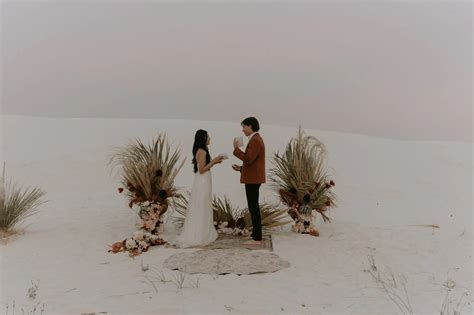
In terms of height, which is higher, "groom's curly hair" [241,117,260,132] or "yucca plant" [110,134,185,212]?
"groom's curly hair" [241,117,260,132]

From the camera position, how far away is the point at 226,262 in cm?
641

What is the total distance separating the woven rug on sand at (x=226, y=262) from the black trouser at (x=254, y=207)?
0.51m

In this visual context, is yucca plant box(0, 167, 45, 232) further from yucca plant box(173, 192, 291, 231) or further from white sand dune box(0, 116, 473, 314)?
yucca plant box(173, 192, 291, 231)

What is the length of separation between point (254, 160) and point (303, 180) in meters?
1.46

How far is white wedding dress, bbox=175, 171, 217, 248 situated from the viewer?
23.6 ft

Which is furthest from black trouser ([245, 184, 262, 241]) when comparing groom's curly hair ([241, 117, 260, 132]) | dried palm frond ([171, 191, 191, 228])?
dried palm frond ([171, 191, 191, 228])

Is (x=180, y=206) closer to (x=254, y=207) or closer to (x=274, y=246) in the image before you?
(x=254, y=207)

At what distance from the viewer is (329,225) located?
926 centimetres

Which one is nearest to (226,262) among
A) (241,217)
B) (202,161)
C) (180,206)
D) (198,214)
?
(198,214)

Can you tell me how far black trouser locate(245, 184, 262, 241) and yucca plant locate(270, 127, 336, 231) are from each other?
101 centimetres

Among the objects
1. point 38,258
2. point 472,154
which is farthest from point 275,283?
point 472,154

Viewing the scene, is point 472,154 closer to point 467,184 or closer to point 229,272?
point 467,184

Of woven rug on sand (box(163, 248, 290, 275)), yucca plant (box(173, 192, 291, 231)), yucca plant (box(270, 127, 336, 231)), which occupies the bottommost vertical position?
woven rug on sand (box(163, 248, 290, 275))

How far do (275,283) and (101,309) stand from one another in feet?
6.61
